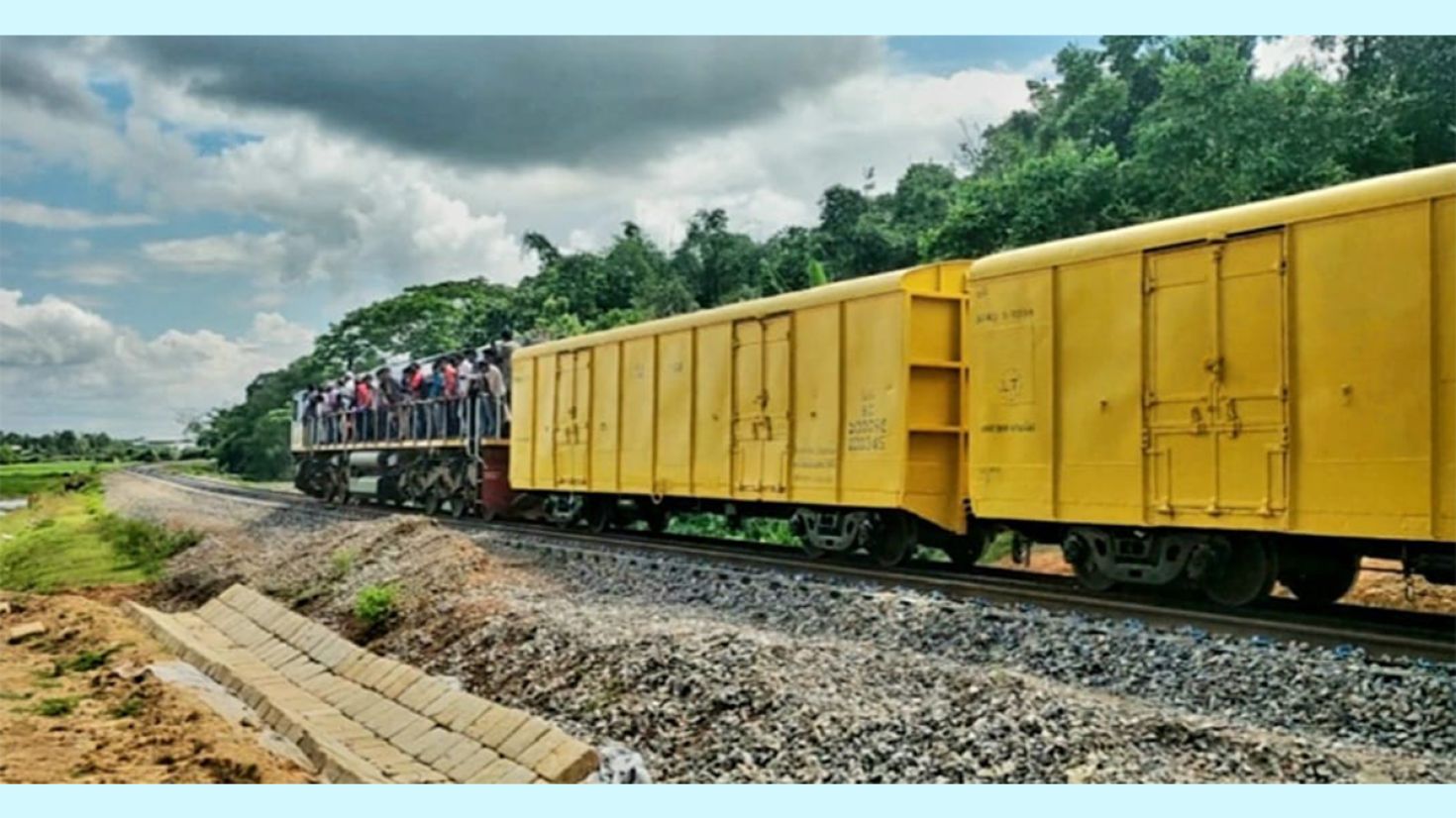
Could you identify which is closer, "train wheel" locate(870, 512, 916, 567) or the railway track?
the railway track

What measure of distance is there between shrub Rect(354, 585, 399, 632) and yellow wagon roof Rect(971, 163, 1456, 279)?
5612 mm

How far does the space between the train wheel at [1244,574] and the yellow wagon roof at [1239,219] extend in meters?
2.09

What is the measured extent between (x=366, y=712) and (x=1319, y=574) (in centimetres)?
633

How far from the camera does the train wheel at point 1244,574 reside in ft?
26.8

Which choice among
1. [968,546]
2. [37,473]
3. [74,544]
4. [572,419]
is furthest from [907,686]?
[74,544]

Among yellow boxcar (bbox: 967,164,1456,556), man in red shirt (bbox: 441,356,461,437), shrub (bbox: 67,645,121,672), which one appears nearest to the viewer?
yellow boxcar (bbox: 967,164,1456,556)

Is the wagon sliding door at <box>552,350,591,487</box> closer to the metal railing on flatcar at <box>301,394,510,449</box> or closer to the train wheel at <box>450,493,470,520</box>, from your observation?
the metal railing on flatcar at <box>301,394,510,449</box>

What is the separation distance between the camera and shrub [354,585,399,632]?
1037cm

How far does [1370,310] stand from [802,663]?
3.91m

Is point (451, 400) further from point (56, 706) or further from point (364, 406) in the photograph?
point (56, 706)

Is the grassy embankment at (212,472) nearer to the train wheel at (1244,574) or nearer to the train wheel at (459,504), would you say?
the train wheel at (459,504)

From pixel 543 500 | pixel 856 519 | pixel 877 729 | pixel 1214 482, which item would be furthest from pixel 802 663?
pixel 543 500

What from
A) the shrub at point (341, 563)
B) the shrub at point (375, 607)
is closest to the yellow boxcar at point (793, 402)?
the shrub at point (341, 563)

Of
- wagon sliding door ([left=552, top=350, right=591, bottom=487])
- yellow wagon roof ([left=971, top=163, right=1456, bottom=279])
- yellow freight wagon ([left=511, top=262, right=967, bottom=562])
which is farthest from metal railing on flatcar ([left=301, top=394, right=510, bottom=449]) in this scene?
yellow wagon roof ([left=971, top=163, right=1456, bottom=279])
